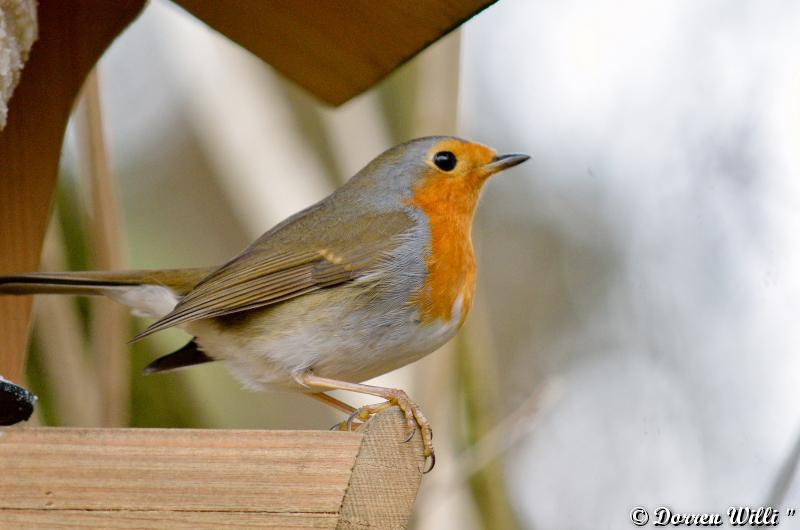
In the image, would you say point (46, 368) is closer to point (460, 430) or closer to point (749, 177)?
point (460, 430)

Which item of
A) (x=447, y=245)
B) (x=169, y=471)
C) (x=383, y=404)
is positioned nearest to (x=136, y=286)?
(x=447, y=245)

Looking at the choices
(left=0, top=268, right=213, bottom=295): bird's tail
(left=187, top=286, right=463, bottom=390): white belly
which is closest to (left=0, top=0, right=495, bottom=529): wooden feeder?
(left=187, top=286, right=463, bottom=390): white belly

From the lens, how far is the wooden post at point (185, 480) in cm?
157

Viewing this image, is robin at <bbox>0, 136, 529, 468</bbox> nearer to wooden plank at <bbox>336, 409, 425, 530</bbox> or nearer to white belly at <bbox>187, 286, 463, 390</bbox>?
white belly at <bbox>187, 286, 463, 390</bbox>

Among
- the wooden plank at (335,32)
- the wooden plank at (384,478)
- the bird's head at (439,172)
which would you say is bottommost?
the bird's head at (439,172)

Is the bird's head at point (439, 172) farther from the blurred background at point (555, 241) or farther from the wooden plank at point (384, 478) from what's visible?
the wooden plank at point (384, 478)

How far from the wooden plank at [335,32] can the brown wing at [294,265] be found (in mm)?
446

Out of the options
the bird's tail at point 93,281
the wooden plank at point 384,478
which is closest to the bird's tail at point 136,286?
the bird's tail at point 93,281

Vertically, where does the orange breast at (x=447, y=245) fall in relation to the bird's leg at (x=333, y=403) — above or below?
above

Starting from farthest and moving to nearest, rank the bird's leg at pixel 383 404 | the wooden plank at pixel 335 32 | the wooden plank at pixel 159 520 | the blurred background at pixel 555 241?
1. the blurred background at pixel 555 241
2. the wooden plank at pixel 335 32
3. the bird's leg at pixel 383 404
4. the wooden plank at pixel 159 520

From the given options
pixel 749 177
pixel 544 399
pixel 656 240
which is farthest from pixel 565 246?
pixel 749 177

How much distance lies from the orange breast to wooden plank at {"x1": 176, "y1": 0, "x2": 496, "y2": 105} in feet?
1.20

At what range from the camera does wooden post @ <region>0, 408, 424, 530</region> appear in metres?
1.57

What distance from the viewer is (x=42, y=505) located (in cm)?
156
